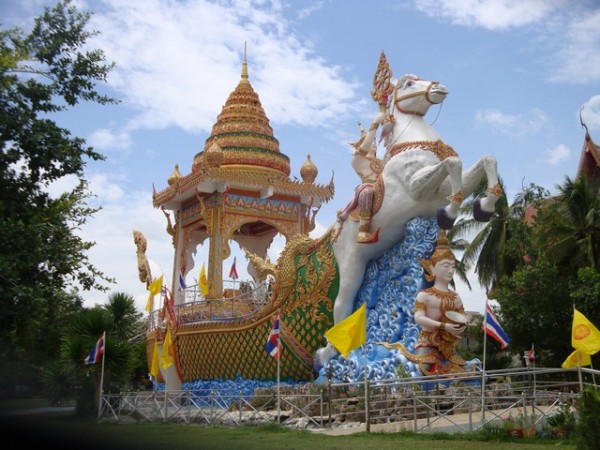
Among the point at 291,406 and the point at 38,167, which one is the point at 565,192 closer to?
the point at 291,406

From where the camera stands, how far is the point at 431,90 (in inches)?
563

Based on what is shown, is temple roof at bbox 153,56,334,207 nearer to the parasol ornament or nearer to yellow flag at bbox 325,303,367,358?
the parasol ornament

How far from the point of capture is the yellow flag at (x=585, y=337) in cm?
1071

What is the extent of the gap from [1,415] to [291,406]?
25.3ft

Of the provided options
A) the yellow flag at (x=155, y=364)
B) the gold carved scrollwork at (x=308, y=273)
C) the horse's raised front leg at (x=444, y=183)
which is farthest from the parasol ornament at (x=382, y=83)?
the yellow flag at (x=155, y=364)

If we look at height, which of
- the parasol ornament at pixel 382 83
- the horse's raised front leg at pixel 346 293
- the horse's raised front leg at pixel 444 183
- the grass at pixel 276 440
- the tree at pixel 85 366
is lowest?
the grass at pixel 276 440

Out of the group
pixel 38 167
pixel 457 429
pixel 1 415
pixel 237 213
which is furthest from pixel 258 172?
pixel 1 415

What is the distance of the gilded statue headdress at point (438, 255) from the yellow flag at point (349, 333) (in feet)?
6.08

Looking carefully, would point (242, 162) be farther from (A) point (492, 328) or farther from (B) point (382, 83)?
(A) point (492, 328)

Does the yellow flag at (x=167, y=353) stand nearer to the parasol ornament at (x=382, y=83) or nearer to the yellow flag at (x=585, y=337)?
the parasol ornament at (x=382, y=83)

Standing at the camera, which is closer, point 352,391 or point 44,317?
point 44,317

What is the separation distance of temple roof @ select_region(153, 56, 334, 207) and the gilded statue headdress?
26.3ft

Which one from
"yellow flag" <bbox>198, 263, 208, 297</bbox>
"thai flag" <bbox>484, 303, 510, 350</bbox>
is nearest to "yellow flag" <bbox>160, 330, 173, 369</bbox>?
"yellow flag" <bbox>198, 263, 208, 297</bbox>

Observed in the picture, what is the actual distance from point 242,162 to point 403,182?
28.4ft
